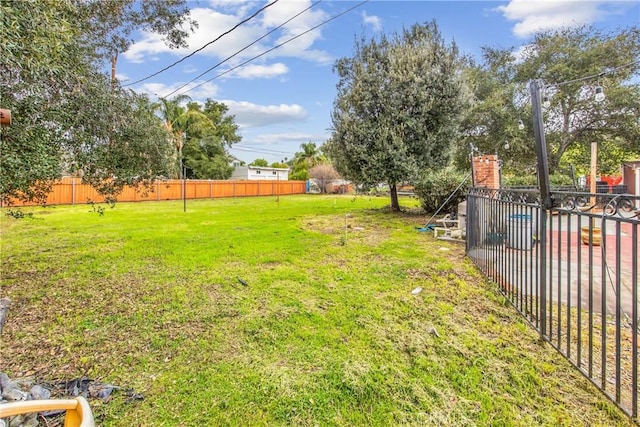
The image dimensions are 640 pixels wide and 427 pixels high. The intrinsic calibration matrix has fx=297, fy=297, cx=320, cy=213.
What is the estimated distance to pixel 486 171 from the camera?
7.09 meters

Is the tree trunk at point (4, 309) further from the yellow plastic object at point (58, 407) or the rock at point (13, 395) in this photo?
the yellow plastic object at point (58, 407)

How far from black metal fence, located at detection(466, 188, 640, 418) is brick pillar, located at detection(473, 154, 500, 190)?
2.48 meters

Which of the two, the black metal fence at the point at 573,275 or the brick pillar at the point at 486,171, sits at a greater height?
the brick pillar at the point at 486,171

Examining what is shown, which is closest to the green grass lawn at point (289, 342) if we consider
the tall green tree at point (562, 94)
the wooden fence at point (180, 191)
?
the wooden fence at point (180, 191)

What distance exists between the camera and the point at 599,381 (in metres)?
2.01

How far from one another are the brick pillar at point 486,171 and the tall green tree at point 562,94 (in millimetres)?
5657

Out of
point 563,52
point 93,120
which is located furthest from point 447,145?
point 93,120

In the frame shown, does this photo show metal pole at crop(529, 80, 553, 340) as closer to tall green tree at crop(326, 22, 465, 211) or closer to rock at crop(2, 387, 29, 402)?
rock at crop(2, 387, 29, 402)

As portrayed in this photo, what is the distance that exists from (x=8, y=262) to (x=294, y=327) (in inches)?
211

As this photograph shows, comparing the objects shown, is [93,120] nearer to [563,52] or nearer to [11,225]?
[11,225]

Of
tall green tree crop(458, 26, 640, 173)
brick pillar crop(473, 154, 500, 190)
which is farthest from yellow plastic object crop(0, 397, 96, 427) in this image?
tall green tree crop(458, 26, 640, 173)

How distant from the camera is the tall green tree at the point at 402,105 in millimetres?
9078

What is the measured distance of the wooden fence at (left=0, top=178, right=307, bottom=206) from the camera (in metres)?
15.8

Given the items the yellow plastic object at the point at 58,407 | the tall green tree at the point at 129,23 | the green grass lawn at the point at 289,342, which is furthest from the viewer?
the tall green tree at the point at 129,23
